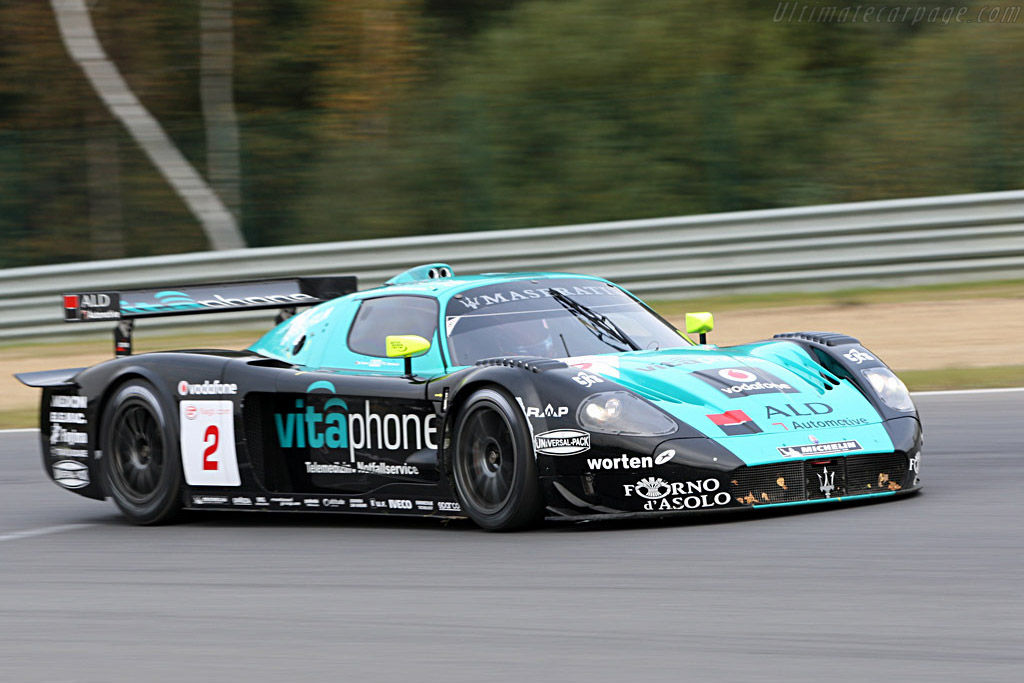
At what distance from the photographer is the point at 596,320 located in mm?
7582

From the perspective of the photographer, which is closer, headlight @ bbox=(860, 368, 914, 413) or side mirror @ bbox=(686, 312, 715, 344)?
headlight @ bbox=(860, 368, 914, 413)

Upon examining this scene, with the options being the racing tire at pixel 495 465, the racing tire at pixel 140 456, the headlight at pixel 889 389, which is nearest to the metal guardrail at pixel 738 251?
the racing tire at pixel 140 456

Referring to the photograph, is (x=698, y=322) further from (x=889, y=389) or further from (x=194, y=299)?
(x=194, y=299)

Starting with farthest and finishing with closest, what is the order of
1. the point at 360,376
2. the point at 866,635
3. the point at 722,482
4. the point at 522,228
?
the point at 522,228, the point at 360,376, the point at 722,482, the point at 866,635

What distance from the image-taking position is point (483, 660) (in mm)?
4520

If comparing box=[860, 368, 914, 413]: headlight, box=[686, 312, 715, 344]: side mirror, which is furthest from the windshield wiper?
box=[860, 368, 914, 413]: headlight

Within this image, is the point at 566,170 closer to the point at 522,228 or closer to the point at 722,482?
the point at 522,228

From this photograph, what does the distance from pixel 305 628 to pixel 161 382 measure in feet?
11.1

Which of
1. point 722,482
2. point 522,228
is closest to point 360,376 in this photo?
point 722,482

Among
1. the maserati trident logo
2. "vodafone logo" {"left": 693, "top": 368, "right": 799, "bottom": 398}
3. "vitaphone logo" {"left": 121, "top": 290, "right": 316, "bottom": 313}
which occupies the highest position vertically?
"vitaphone logo" {"left": 121, "top": 290, "right": 316, "bottom": 313}

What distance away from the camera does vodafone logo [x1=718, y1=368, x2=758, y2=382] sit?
6918 millimetres

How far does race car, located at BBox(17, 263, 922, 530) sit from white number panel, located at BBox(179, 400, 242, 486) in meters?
0.01

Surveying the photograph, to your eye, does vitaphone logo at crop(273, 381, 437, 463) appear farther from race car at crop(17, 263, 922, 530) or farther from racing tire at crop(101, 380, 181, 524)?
racing tire at crop(101, 380, 181, 524)

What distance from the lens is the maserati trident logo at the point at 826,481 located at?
6516mm
